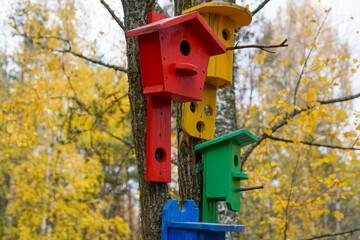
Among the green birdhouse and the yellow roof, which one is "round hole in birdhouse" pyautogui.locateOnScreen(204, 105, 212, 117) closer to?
the green birdhouse

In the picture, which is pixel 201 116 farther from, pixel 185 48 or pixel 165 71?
pixel 165 71

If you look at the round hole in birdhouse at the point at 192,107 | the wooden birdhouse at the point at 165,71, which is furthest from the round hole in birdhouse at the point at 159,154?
the round hole in birdhouse at the point at 192,107

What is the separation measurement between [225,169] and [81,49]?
5.73m

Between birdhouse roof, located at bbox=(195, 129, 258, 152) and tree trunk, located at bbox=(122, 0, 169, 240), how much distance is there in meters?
0.45

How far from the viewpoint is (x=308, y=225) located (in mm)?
13898

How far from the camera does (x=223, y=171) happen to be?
2.37 metres

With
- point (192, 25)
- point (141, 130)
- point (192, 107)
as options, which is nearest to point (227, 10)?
point (192, 25)

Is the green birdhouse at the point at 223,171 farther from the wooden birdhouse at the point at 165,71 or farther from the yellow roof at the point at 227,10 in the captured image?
the yellow roof at the point at 227,10

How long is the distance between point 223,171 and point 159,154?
0.45 m

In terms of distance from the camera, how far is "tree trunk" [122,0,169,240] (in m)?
2.10

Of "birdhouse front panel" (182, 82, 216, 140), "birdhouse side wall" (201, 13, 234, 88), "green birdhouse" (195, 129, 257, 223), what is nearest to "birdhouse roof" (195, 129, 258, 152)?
"green birdhouse" (195, 129, 257, 223)

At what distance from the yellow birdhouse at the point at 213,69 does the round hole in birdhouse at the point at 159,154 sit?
1.41 feet

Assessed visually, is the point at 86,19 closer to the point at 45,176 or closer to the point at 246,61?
the point at 246,61

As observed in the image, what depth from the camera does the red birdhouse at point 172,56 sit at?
200 centimetres
